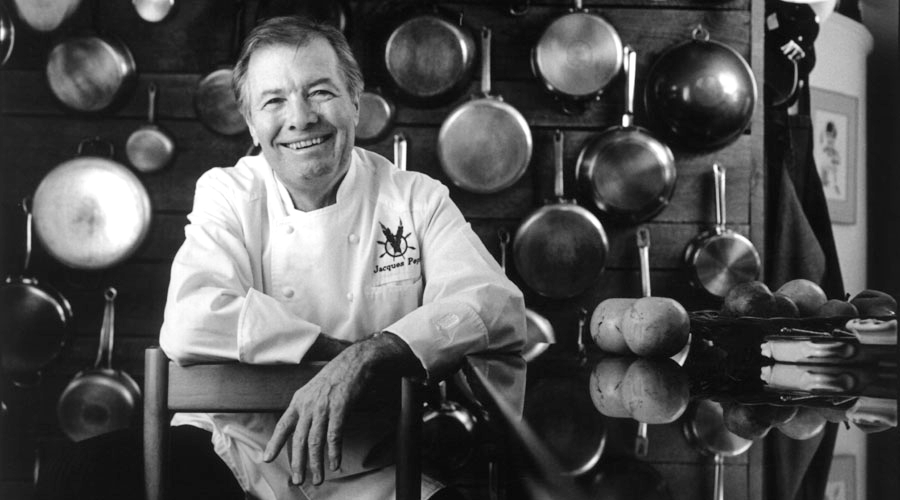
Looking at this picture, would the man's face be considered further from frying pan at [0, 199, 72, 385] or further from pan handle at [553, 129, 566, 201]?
frying pan at [0, 199, 72, 385]

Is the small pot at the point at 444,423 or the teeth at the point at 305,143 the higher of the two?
the teeth at the point at 305,143

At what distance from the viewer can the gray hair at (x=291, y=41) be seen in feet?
4.72

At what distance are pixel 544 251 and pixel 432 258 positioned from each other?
90cm

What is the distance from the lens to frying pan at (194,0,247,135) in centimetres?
231

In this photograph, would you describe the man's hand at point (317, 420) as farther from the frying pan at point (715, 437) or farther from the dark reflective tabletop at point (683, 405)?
the frying pan at point (715, 437)

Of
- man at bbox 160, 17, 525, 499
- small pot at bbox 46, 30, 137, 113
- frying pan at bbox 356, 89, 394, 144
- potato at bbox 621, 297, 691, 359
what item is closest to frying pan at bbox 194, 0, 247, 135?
small pot at bbox 46, 30, 137, 113

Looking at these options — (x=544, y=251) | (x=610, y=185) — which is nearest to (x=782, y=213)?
(x=610, y=185)

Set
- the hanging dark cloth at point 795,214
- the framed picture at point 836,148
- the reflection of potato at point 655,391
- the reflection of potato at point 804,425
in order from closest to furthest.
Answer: the reflection of potato at point 804,425
the reflection of potato at point 655,391
the hanging dark cloth at point 795,214
the framed picture at point 836,148

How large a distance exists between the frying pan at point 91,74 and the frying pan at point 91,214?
0.50 feet

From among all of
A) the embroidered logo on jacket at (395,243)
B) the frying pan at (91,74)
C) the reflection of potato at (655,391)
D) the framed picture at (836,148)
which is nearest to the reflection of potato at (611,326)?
the reflection of potato at (655,391)

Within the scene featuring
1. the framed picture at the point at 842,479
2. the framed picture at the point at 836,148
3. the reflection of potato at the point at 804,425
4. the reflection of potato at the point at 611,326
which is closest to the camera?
the framed picture at the point at 842,479

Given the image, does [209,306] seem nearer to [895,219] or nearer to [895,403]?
[895,403]

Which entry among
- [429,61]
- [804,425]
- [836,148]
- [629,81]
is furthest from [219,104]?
[836,148]

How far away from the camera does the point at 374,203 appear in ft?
5.09
